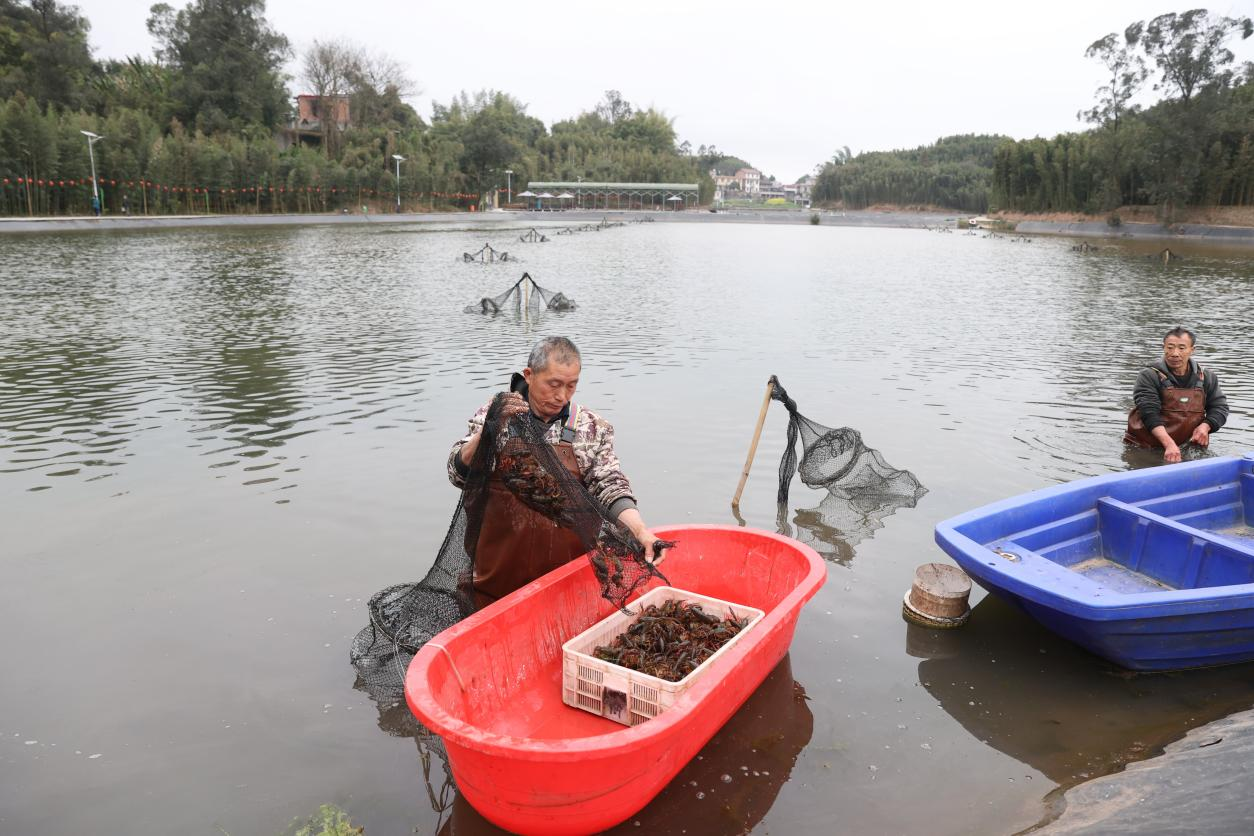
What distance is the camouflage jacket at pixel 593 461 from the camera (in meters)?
3.85

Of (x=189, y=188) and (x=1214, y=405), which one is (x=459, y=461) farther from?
(x=189, y=188)

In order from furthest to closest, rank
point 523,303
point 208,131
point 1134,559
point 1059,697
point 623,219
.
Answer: point 623,219, point 208,131, point 523,303, point 1134,559, point 1059,697

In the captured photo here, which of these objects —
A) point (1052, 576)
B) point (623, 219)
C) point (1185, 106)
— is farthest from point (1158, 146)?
point (1052, 576)

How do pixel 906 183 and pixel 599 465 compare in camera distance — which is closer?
pixel 599 465

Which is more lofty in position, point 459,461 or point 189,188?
point 189,188

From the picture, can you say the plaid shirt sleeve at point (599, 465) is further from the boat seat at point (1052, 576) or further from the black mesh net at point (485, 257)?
the black mesh net at point (485, 257)

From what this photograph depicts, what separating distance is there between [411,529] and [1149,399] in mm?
6496

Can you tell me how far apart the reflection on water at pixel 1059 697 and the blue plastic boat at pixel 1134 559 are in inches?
5.8

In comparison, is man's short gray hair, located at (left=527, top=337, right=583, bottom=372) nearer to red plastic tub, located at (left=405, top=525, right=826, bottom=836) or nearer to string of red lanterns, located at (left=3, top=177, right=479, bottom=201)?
Answer: red plastic tub, located at (left=405, top=525, right=826, bottom=836)

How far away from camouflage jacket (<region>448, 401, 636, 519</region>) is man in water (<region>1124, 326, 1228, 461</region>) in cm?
556

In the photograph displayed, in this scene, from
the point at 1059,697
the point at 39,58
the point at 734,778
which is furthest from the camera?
the point at 39,58

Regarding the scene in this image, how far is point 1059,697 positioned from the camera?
4.06m

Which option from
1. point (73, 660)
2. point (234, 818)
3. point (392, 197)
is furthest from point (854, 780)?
point (392, 197)

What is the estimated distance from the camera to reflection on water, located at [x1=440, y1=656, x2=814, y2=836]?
3.15 meters
